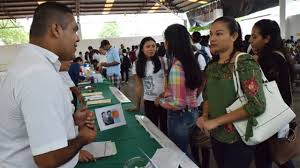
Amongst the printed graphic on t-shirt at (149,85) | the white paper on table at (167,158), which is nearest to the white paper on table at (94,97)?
the printed graphic on t-shirt at (149,85)

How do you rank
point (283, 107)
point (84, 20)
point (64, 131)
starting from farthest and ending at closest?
1. point (84, 20)
2. point (283, 107)
3. point (64, 131)

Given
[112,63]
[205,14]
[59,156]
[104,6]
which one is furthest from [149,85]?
[104,6]

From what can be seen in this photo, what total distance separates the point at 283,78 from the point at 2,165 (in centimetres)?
145

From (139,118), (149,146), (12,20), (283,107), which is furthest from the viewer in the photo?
(12,20)

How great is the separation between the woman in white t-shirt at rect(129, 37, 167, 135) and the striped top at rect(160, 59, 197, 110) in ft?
2.15

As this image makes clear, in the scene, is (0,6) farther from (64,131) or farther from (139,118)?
(64,131)

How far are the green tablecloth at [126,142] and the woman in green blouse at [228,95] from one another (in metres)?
0.35

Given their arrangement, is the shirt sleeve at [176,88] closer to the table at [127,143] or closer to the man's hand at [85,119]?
the table at [127,143]

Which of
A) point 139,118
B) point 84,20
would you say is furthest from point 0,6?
point 139,118

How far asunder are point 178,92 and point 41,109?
1.22 meters

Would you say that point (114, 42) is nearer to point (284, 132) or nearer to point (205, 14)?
point (205, 14)

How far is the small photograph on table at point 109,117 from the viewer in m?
2.06

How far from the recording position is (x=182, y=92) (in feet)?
6.27

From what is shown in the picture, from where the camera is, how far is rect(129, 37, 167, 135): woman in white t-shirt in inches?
103
